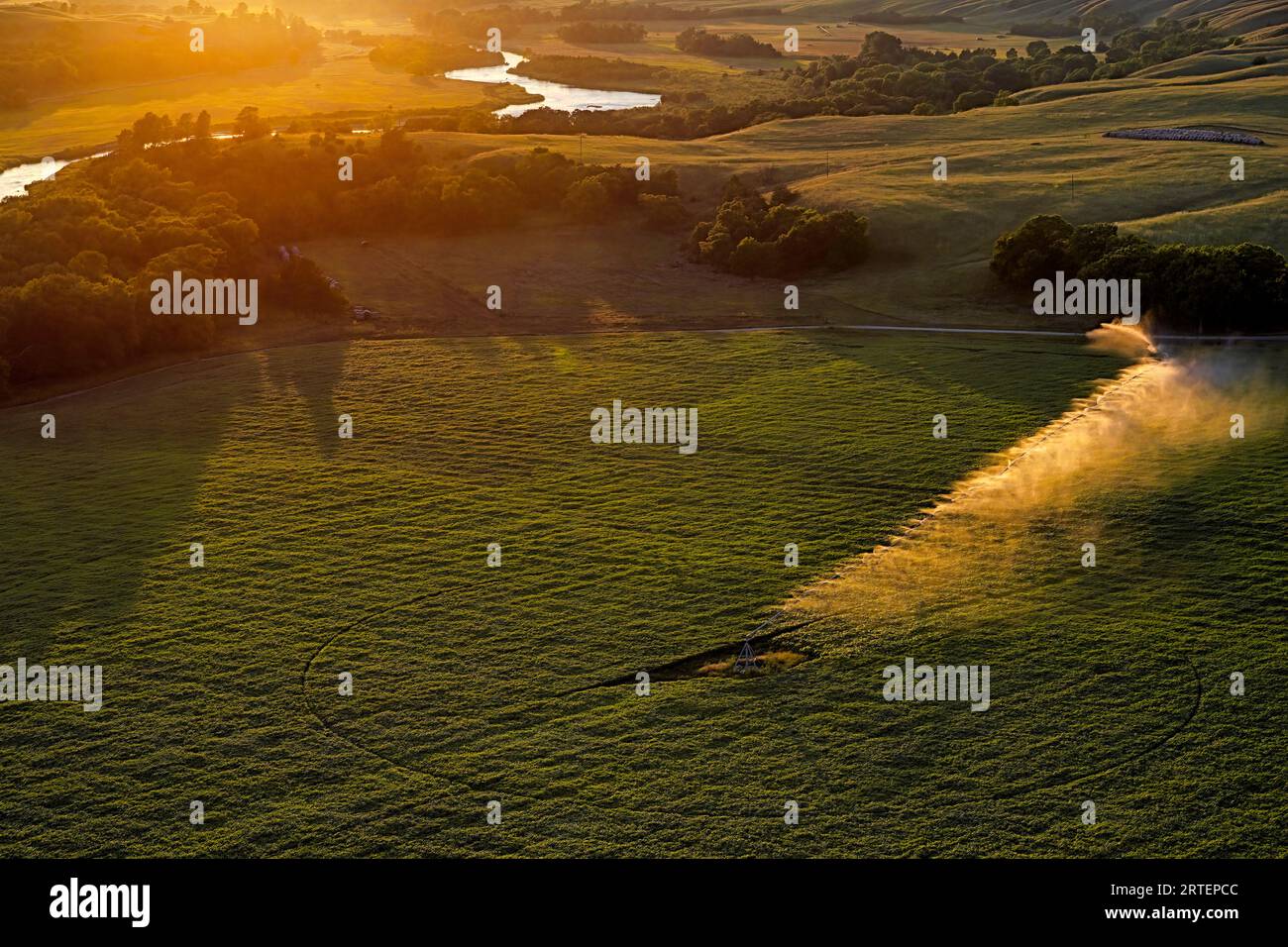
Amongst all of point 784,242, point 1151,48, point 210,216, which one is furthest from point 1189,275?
point 1151,48

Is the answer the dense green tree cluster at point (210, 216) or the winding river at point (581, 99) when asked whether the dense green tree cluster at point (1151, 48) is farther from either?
the dense green tree cluster at point (210, 216)

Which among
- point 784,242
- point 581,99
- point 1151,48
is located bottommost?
point 784,242

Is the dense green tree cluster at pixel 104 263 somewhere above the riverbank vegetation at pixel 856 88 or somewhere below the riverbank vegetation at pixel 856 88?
below

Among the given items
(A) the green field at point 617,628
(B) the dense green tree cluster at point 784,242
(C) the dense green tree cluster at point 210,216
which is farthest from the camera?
(B) the dense green tree cluster at point 784,242

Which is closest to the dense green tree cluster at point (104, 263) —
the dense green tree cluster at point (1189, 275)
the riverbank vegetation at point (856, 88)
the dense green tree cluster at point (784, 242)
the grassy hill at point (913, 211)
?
the grassy hill at point (913, 211)

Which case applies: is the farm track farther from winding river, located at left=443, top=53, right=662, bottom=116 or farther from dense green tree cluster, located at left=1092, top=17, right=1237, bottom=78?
winding river, located at left=443, top=53, right=662, bottom=116

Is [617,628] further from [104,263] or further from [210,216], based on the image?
[210,216]

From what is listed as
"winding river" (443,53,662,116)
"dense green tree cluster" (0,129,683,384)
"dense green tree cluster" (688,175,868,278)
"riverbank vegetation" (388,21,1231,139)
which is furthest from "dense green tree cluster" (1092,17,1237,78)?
"dense green tree cluster" (688,175,868,278)
